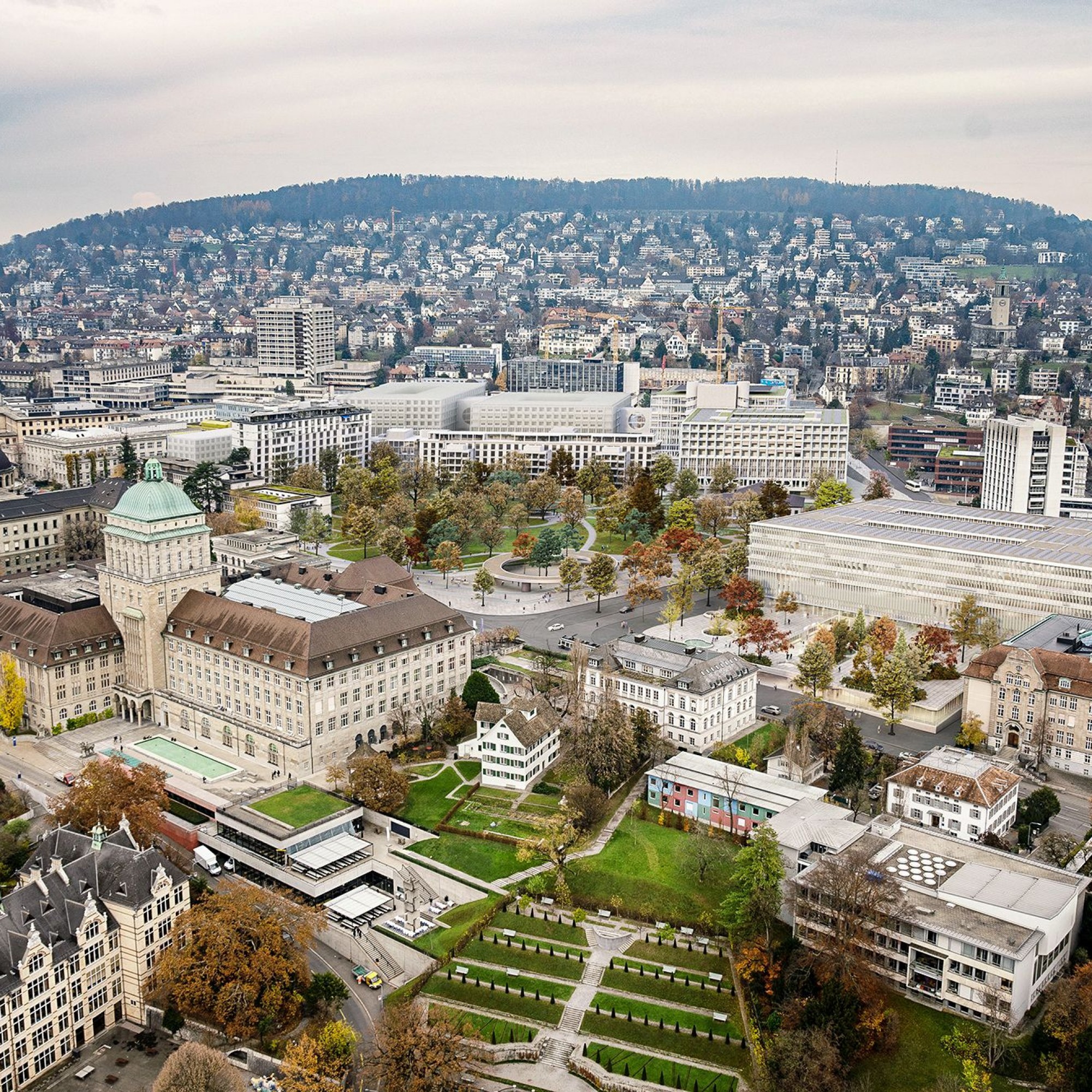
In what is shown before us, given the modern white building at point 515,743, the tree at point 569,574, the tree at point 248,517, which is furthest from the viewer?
the tree at point 248,517

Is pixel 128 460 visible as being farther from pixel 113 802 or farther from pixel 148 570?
pixel 113 802

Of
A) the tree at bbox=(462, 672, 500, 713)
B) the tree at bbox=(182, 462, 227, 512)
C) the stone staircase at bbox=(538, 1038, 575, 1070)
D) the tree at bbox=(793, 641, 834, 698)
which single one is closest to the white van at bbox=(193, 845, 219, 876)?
the tree at bbox=(462, 672, 500, 713)

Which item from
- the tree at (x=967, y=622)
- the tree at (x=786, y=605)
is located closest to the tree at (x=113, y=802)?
the tree at (x=786, y=605)

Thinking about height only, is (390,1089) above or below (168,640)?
below

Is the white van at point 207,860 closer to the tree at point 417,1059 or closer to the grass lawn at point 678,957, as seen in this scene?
the tree at point 417,1059

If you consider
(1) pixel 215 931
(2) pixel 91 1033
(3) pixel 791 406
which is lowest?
(2) pixel 91 1033

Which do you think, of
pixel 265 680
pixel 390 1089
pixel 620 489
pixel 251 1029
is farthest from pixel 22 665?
pixel 620 489

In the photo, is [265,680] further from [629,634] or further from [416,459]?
[416,459]
